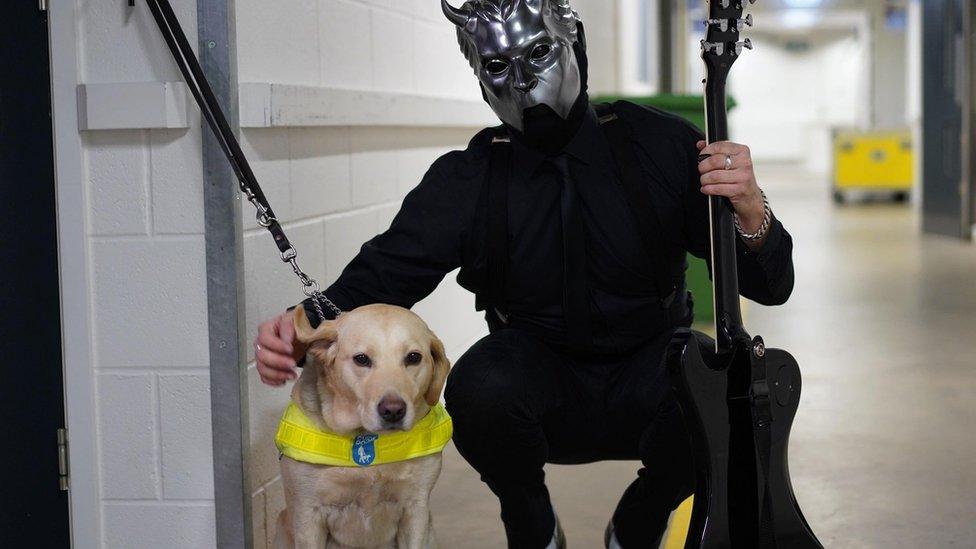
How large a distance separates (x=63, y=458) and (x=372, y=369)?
0.86m

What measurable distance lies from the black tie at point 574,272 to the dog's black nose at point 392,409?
1.74ft

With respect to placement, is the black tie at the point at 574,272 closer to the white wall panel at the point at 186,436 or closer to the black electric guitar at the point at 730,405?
the black electric guitar at the point at 730,405

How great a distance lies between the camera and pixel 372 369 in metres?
1.84

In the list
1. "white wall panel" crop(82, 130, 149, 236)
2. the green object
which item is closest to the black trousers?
"white wall panel" crop(82, 130, 149, 236)

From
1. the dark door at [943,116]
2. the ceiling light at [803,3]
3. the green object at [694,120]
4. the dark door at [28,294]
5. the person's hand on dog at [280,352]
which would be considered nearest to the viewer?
the person's hand on dog at [280,352]

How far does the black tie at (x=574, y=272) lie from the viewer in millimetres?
2199

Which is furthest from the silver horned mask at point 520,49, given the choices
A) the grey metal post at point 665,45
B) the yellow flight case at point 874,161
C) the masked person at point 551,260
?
the yellow flight case at point 874,161

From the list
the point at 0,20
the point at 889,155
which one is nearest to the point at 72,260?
the point at 0,20

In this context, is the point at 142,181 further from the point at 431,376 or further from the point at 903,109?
the point at 903,109

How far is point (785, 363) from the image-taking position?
1.83 metres

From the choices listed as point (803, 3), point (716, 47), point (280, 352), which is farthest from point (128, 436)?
point (803, 3)

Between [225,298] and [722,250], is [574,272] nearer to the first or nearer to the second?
[722,250]

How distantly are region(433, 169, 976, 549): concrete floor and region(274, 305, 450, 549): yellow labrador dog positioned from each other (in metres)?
0.80

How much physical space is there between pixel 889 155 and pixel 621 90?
5410 millimetres
